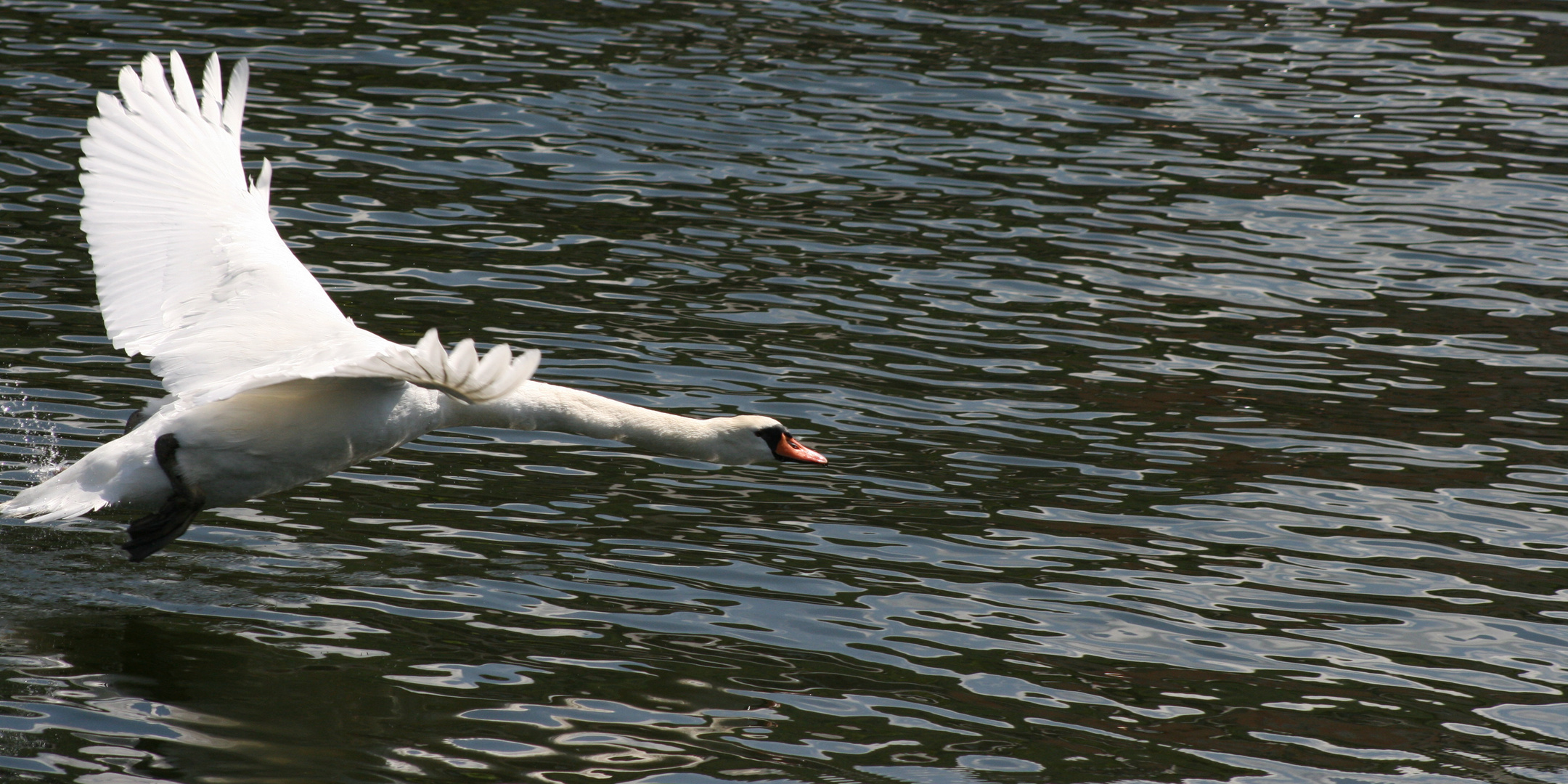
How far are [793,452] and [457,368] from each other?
2.55 m

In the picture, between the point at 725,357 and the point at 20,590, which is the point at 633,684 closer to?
the point at 20,590

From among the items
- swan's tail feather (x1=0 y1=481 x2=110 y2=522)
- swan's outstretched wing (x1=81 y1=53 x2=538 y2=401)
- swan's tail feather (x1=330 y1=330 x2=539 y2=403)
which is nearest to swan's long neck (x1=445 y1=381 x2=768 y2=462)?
swan's outstretched wing (x1=81 y1=53 x2=538 y2=401)

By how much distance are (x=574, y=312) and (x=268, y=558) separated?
401 centimetres

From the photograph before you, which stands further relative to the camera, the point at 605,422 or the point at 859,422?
the point at 859,422

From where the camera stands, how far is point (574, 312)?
11.5m

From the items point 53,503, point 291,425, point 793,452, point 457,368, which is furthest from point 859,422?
point 53,503

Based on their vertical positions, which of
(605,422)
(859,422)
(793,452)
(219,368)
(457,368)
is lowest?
(859,422)

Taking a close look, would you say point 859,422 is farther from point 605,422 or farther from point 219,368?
point 219,368

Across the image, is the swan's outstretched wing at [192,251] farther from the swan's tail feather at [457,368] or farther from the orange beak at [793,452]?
the orange beak at [793,452]

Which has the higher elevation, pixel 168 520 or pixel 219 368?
pixel 219 368

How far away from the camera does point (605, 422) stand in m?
7.88

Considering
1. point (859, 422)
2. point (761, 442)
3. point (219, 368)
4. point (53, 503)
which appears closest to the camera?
point (53, 503)

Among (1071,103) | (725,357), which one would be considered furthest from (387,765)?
(1071,103)

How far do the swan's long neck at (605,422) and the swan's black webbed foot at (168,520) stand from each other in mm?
1113
